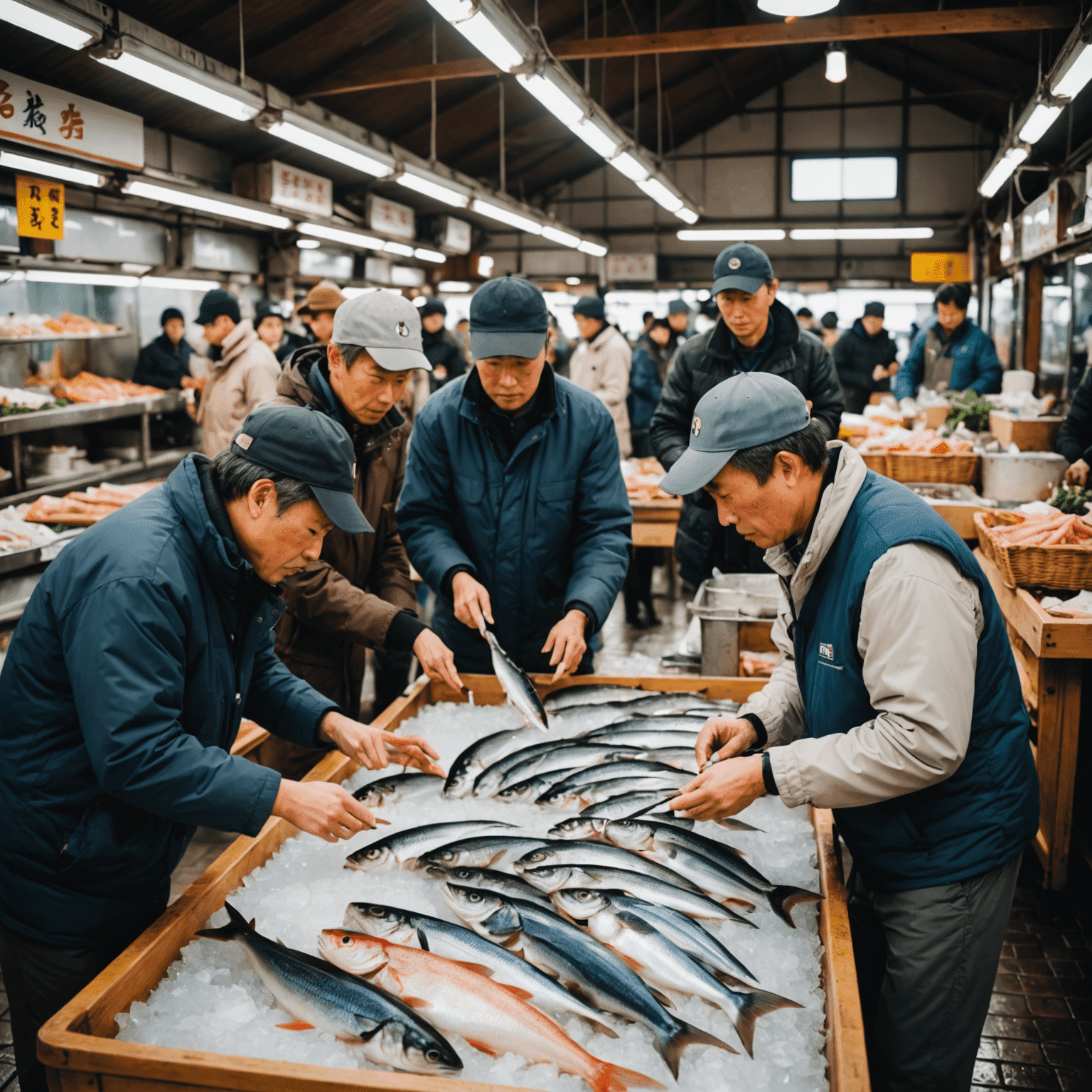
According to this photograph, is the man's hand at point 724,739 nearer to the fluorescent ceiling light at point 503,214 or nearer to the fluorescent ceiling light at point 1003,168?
the fluorescent ceiling light at point 1003,168

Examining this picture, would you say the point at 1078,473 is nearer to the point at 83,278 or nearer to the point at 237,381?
the point at 237,381

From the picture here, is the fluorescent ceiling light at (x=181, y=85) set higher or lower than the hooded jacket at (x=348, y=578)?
higher

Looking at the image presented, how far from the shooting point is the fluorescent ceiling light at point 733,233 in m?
17.6

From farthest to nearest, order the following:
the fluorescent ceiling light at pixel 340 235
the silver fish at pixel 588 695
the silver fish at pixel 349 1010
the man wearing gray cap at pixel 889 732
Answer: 1. the fluorescent ceiling light at pixel 340 235
2. the silver fish at pixel 588 695
3. the man wearing gray cap at pixel 889 732
4. the silver fish at pixel 349 1010

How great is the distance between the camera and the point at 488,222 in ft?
66.0

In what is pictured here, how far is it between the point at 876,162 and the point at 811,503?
753 inches

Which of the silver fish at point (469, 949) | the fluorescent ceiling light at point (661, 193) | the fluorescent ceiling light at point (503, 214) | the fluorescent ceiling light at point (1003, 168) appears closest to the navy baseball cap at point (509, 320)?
the silver fish at point (469, 949)

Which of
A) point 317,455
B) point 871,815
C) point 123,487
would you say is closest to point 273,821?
point 317,455

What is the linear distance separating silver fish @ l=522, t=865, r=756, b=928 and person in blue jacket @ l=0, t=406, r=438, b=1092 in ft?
1.35

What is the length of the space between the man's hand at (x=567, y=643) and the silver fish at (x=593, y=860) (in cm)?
85

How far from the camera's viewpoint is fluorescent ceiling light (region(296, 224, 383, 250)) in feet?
37.7

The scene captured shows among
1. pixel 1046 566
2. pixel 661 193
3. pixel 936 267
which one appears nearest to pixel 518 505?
pixel 1046 566

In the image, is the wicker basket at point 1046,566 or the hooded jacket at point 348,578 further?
the wicker basket at point 1046,566

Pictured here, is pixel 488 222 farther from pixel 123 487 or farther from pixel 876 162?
pixel 123 487
